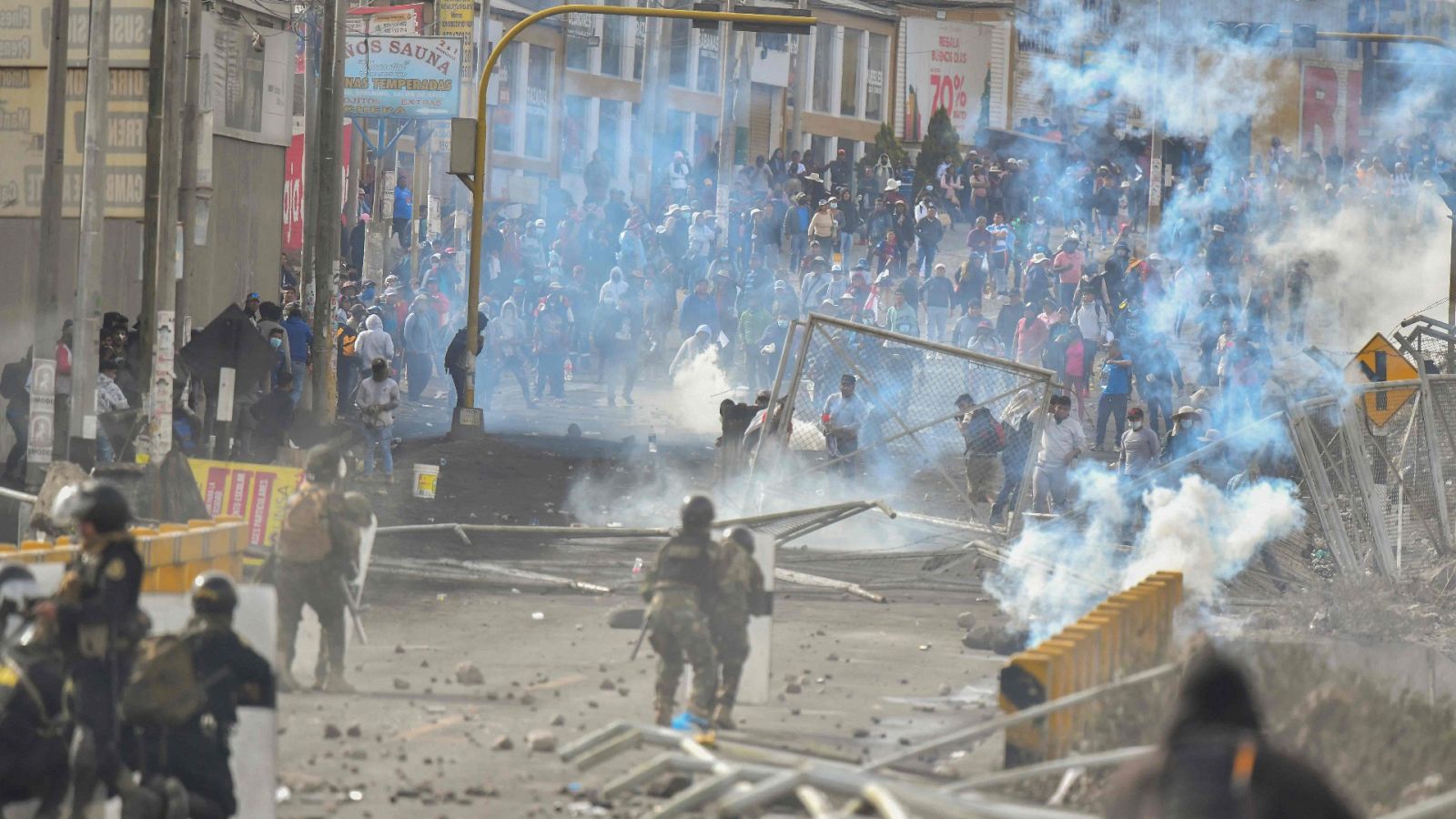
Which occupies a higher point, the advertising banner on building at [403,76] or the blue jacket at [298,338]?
the advertising banner on building at [403,76]

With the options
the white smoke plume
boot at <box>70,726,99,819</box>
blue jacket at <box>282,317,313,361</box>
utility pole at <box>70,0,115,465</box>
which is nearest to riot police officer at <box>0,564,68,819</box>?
boot at <box>70,726,99,819</box>

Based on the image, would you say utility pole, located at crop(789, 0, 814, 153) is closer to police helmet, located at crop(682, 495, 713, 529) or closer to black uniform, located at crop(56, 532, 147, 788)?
police helmet, located at crop(682, 495, 713, 529)

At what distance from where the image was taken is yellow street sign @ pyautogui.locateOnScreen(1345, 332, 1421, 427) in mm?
16641

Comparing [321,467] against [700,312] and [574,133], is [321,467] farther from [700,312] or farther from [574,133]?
[574,133]

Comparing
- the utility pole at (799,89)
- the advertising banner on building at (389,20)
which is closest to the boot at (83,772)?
the advertising banner on building at (389,20)

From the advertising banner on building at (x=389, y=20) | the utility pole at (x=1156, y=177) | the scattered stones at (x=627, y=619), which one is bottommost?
the scattered stones at (x=627, y=619)

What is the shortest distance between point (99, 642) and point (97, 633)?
3 cm

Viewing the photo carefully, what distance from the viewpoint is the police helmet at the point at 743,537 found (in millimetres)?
10422

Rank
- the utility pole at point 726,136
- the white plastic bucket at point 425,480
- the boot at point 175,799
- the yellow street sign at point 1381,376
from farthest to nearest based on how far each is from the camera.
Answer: the utility pole at point 726,136
the white plastic bucket at point 425,480
the yellow street sign at point 1381,376
the boot at point 175,799

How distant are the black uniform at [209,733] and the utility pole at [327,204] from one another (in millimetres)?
14300

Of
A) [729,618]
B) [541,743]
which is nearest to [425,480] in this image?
[729,618]

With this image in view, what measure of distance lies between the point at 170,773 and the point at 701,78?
45568 millimetres

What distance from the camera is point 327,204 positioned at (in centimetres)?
2200

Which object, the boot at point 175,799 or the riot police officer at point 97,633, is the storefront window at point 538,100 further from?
the boot at point 175,799
